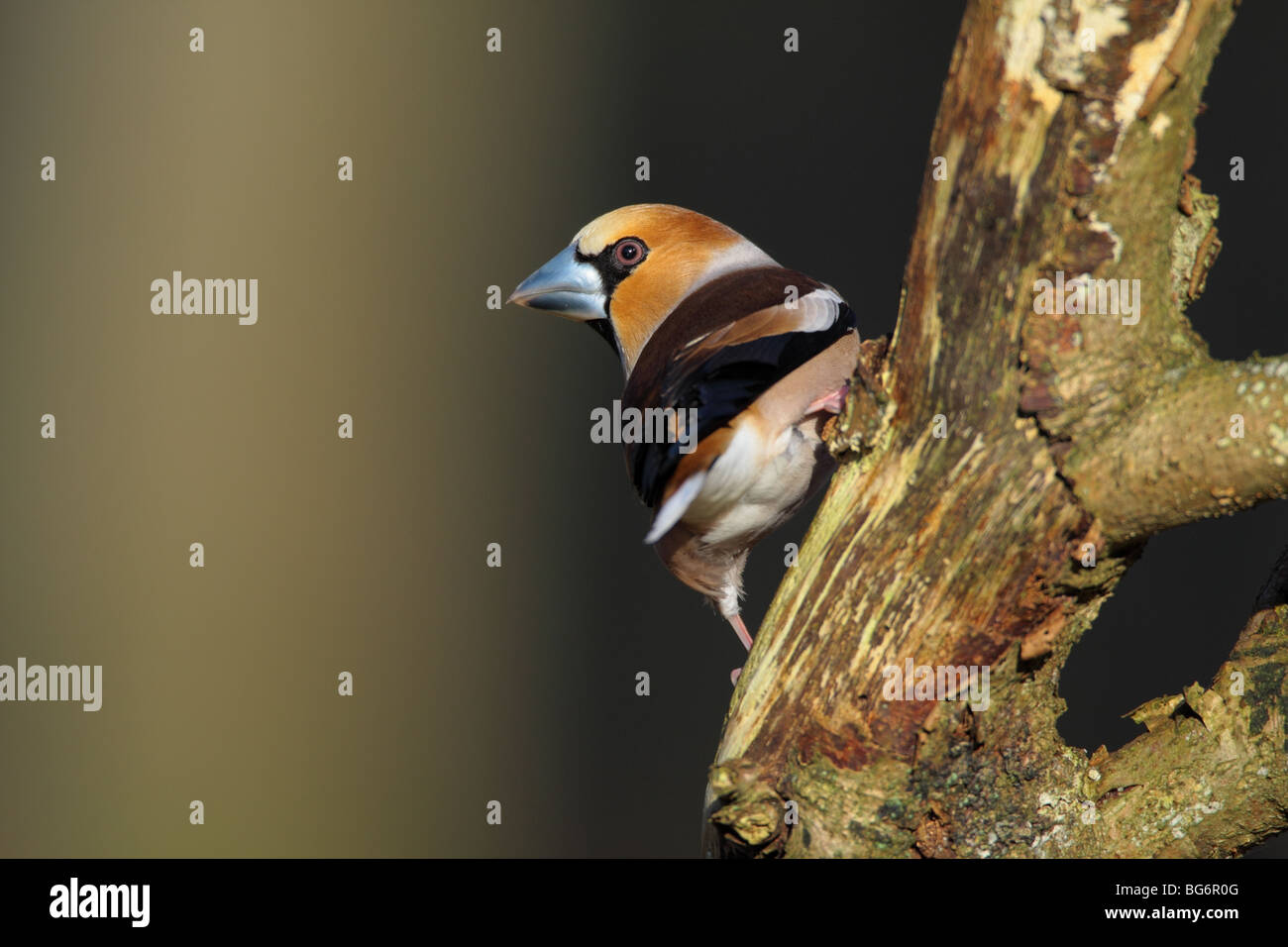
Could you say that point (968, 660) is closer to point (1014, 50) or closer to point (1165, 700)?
point (1165, 700)

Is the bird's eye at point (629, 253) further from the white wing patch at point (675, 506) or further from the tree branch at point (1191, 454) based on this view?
the tree branch at point (1191, 454)

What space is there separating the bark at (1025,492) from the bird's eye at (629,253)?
90cm

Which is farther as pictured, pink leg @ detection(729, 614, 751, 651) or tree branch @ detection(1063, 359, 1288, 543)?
pink leg @ detection(729, 614, 751, 651)

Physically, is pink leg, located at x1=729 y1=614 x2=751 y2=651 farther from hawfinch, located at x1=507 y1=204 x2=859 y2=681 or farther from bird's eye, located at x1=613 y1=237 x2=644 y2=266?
bird's eye, located at x1=613 y1=237 x2=644 y2=266

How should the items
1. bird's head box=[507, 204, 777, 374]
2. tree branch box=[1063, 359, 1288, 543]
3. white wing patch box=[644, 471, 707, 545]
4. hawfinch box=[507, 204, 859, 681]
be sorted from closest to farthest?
1. tree branch box=[1063, 359, 1288, 543]
2. white wing patch box=[644, 471, 707, 545]
3. hawfinch box=[507, 204, 859, 681]
4. bird's head box=[507, 204, 777, 374]

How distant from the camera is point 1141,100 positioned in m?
1.24

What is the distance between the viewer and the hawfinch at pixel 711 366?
5.51 feet

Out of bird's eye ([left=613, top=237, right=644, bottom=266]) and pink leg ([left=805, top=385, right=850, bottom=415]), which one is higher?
bird's eye ([left=613, top=237, right=644, bottom=266])

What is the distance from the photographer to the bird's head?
227 cm

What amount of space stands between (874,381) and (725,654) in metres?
2.58

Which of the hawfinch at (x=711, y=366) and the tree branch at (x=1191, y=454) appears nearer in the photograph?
the tree branch at (x=1191, y=454)

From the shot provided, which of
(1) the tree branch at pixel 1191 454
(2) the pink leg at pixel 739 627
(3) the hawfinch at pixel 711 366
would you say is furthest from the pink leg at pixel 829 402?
(2) the pink leg at pixel 739 627

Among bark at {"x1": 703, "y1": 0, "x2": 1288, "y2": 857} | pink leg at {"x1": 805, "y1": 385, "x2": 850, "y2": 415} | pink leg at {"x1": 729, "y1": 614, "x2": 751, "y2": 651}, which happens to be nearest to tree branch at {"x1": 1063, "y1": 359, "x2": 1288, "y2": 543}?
bark at {"x1": 703, "y1": 0, "x2": 1288, "y2": 857}

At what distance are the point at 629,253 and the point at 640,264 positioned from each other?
1.3 inches
